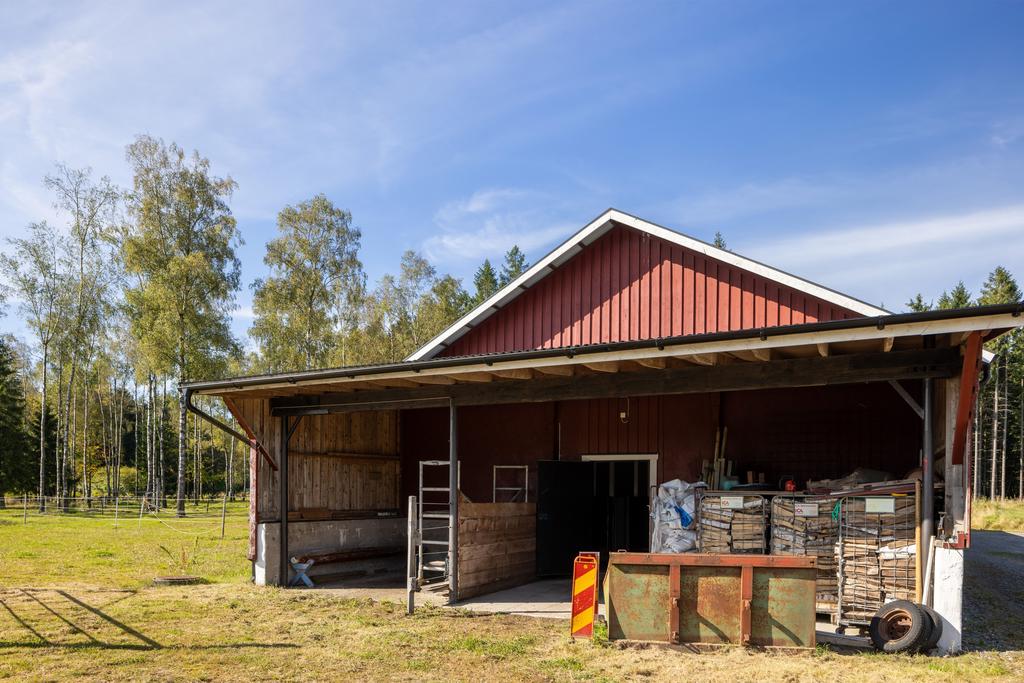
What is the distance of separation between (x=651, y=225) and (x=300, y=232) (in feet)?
67.0

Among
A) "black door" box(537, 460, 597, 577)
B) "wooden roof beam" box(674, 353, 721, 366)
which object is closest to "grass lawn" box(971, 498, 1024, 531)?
"black door" box(537, 460, 597, 577)

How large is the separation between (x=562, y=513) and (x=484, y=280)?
37930 mm

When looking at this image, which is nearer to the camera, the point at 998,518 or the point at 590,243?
the point at 590,243

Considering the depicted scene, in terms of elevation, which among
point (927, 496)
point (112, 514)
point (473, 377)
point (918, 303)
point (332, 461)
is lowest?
point (112, 514)

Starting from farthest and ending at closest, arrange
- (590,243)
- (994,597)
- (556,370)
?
1. (590,243)
2. (994,597)
3. (556,370)

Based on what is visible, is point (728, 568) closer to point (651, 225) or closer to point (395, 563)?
point (651, 225)

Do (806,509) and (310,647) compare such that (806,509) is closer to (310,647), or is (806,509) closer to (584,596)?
(584,596)

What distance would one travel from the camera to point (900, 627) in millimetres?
7898

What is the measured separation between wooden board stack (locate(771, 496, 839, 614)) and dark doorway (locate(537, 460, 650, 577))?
165 inches

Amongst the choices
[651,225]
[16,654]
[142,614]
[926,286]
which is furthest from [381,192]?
[926,286]

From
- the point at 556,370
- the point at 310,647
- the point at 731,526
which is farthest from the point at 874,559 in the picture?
the point at 310,647

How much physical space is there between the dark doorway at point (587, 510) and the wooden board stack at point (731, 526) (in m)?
3.40

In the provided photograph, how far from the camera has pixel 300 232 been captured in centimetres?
3075

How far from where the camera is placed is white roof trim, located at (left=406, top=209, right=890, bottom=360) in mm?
11897
